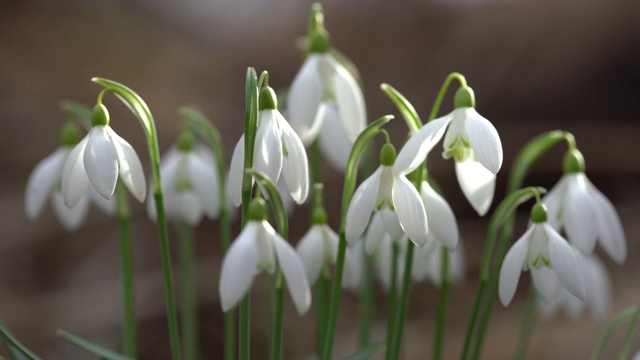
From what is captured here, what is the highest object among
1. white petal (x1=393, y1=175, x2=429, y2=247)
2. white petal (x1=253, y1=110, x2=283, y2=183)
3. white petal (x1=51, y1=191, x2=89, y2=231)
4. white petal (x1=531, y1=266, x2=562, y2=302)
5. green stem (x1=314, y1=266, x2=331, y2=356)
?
white petal (x1=253, y1=110, x2=283, y2=183)

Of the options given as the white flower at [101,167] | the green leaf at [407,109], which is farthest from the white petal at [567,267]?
the white flower at [101,167]

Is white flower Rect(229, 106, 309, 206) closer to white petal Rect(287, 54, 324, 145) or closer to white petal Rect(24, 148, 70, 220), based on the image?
white petal Rect(287, 54, 324, 145)

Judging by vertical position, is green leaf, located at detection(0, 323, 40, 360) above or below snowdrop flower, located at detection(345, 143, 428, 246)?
below

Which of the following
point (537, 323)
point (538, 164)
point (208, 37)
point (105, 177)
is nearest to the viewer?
point (105, 177)

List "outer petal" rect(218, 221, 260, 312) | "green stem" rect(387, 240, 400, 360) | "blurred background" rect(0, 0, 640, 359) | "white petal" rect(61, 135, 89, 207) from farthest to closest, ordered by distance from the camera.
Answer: "blurred background" rect(0, 0, 640, 359) < "green stem" rect(387, 240, 400, 360) < "white petal" rect(61, 135, 89, 207) < "outer petal" rect(218, 221, 260, 312)

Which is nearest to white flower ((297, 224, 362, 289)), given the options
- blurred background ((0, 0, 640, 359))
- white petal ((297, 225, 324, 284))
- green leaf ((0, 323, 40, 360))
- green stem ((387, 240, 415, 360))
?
white petal ((297, 225, 324, 284))

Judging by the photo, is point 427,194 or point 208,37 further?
point 208,37

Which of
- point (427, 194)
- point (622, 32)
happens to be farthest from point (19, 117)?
point (427, 194)

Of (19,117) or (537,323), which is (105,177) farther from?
(19,117)
